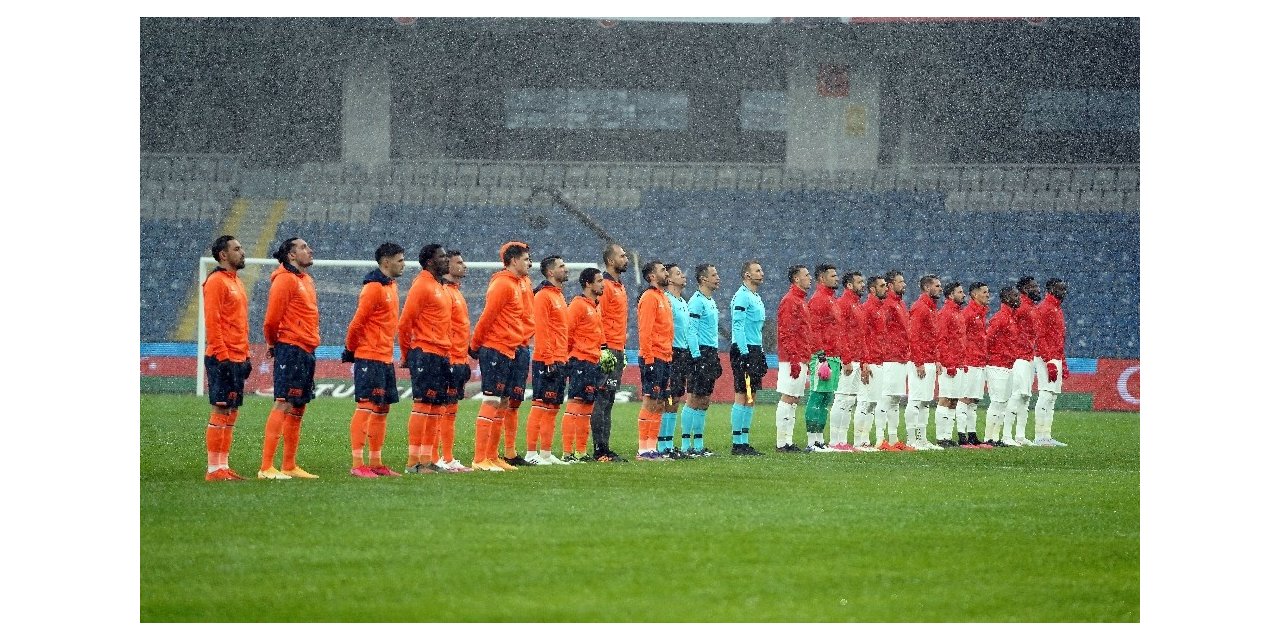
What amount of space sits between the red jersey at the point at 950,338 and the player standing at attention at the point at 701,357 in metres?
2.46

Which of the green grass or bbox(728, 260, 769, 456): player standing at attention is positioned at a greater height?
bbox(728, 260, 769, 456): player standing at attention

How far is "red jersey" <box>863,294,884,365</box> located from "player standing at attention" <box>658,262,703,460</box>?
1784 millimetres

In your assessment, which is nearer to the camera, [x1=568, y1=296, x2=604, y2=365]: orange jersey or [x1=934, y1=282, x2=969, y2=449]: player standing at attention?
[x1=568, y1=296, x2=604, y2=365]: orange jersey

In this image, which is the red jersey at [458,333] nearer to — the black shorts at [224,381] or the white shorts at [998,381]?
the black shorts at [224,381]

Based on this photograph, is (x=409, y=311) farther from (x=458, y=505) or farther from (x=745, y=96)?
(x=745, y=96)

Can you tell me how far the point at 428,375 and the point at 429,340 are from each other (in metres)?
0.22

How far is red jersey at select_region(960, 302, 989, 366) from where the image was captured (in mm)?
14352

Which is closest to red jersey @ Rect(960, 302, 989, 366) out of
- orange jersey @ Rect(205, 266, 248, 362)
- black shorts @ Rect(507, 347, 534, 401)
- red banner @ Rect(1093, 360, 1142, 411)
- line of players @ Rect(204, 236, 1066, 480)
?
line of players @ Rect(204, 236, 1066, 480)

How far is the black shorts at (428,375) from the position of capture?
34.0ft

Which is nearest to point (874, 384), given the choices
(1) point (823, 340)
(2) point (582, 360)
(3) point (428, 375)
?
(1) point (823, 340)

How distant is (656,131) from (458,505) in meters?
16.3

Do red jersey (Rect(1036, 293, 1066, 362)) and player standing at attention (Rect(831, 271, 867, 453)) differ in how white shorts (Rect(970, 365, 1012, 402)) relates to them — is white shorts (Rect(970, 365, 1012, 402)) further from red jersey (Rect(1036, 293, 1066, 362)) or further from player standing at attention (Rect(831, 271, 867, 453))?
player standing at attention (Rect(831, 271, 867, 453))

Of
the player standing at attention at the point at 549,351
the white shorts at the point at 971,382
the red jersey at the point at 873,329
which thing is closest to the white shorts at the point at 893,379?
the red jersey at the point at 873,329

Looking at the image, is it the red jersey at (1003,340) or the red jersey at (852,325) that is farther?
the red jersey at (1003,340)
